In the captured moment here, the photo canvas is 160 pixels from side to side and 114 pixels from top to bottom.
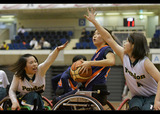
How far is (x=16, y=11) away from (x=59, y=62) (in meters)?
5.90

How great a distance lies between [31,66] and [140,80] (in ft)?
4.82

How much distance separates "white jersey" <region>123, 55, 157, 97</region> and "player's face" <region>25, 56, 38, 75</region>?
4.10ft

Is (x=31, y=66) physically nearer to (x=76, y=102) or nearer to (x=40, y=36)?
(x=76, y=102)

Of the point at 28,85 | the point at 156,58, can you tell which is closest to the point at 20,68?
the point at 28,85

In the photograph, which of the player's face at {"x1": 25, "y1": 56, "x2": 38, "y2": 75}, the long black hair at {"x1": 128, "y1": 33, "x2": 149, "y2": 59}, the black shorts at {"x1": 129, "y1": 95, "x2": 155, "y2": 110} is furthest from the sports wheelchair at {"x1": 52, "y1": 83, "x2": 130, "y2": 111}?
the long black hair at {"x1": 128, "y1": 33, "x2": 149, "y2": 59}

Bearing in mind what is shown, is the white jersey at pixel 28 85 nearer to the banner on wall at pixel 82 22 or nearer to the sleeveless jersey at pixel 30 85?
the sleeveless jersey at pixel 30 85

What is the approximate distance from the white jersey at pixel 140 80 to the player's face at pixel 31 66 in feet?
4.10

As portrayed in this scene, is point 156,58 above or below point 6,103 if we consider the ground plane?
below

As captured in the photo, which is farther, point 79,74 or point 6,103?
point 6,103

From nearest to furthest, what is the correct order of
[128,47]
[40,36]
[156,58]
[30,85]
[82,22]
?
[128,47] < [30,85] < [156,58] < [40,36] < [82,22]

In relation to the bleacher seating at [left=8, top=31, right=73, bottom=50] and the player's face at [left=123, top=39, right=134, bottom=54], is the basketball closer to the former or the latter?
the player's face at [left=123, top=39, right=134, bottom=54]

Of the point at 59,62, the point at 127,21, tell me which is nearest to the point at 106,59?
the point at 127,21

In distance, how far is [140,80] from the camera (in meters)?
3.19

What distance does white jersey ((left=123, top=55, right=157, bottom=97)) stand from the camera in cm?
317
